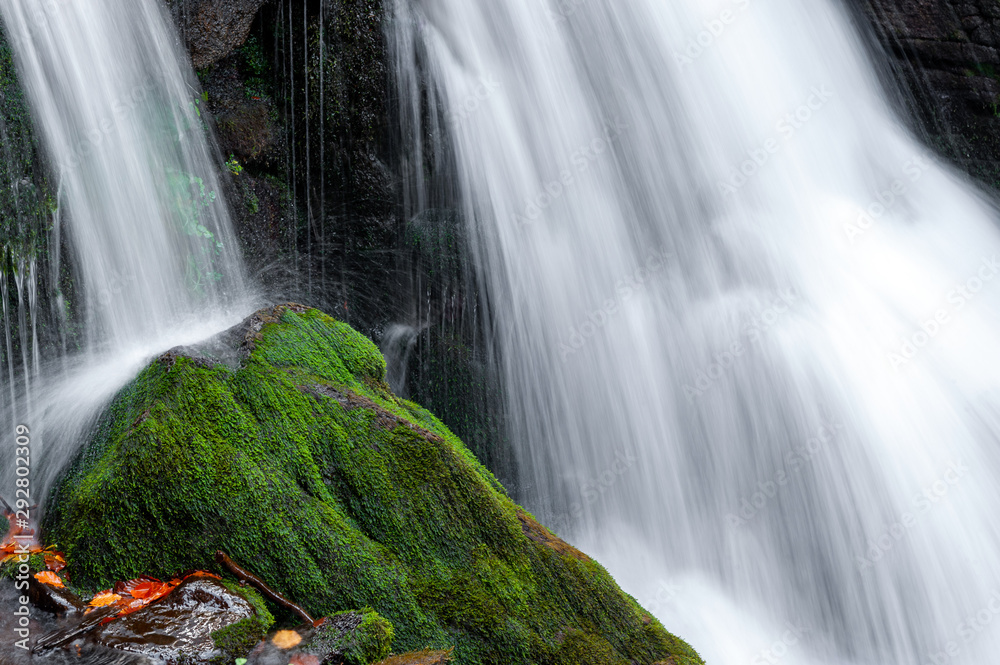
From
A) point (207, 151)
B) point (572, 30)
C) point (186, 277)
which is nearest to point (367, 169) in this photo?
point (207, 151)

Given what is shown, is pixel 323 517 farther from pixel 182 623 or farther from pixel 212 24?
pixel 212 24

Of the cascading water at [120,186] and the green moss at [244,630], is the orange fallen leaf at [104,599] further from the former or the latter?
the cascading water at [120,186]

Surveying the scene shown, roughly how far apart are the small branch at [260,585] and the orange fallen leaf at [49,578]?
19.5 inches

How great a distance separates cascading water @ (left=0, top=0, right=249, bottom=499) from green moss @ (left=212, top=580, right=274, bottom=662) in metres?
2.25

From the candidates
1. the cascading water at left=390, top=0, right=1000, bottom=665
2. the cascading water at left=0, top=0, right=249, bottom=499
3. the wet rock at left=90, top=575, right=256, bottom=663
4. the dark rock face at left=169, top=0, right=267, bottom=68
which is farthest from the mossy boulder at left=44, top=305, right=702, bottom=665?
the dark rock face at left=169, top=0, right=267, bottom=68

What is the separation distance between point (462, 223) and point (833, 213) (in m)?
4.19

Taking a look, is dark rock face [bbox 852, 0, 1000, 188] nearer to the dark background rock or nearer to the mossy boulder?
the dark background rock

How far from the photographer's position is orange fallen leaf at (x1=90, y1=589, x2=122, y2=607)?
229 centimetres

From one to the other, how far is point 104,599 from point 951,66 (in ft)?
37.8

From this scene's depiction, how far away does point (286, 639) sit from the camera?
2.29 m

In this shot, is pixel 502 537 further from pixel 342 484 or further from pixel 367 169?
pixel 367 169

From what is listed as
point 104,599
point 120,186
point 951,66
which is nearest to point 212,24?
point 120,186

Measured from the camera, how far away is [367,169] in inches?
269

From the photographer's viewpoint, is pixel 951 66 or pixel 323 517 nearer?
pixel 323 517
